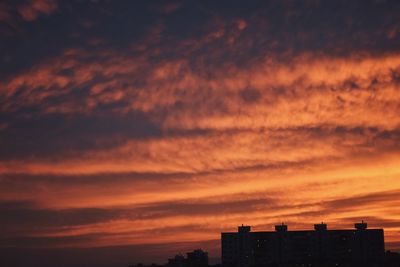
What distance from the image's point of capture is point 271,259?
155m

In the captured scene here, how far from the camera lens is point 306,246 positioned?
15175cm

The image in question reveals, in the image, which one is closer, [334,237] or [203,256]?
[334,237]

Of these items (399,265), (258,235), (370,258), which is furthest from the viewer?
(258,235)

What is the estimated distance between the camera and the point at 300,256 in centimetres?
15100

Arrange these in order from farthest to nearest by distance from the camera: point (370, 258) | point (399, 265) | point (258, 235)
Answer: point (258, 235) < point (370, 258) < point (399, 265)

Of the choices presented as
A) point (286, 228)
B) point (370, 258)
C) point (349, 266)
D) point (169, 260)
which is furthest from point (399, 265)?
point (169, 260)

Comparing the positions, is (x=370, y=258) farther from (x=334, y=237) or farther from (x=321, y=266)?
(x=321, y=266)

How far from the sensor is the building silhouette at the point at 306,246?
14950cm

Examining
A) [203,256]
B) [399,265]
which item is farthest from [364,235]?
[203,256]

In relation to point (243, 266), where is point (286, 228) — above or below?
above

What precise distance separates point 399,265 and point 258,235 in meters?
43.1

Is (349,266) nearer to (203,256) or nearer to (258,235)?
(258,235)

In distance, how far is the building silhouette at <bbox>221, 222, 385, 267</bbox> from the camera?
149500 mm

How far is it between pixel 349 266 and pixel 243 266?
117 ft
